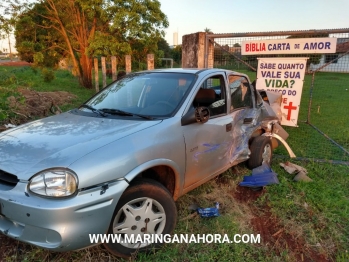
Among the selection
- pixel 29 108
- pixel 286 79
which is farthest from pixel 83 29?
pixel 286 79

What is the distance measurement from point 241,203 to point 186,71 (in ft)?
5.92

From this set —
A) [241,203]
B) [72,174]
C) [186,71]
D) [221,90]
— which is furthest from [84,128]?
[241,203]

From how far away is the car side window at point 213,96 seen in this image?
3346mm

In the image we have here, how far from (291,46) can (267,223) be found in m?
3.78

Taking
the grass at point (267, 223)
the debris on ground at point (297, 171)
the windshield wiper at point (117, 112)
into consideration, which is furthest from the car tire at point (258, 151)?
the windshield wiper at point (117, 112)

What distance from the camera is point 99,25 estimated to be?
16344 millimetres

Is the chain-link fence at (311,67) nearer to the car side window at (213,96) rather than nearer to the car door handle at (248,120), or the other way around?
the car door handle at (248,120)

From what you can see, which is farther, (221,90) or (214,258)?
(221,90)

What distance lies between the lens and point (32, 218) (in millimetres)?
2049

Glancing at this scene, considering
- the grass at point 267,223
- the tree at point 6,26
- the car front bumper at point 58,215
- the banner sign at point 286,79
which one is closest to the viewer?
the car front bumper at point 58,215

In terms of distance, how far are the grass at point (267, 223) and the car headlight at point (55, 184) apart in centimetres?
78

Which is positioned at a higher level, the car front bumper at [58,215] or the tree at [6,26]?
the tree at [6,26]

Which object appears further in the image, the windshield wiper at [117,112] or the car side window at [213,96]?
the car side window at [213,96]

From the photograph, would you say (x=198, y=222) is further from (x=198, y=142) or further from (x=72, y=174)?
(x=72, y=174)
